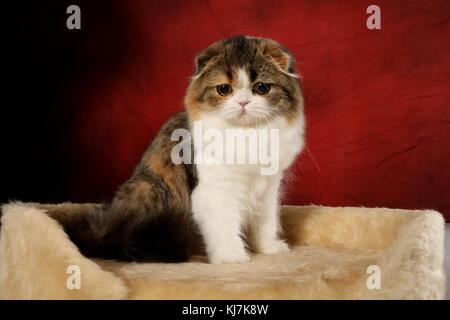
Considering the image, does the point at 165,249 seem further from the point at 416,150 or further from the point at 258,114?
the point at 416,150

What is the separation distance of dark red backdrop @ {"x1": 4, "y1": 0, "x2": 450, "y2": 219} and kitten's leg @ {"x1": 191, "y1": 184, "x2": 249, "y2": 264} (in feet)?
3.19

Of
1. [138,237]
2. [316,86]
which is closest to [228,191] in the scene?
[138,237]

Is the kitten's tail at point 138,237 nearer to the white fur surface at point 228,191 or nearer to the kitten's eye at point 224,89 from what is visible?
the white fur surface at point 228,191

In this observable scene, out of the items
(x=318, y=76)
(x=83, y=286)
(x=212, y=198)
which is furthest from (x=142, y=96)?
(x=83, y=286)

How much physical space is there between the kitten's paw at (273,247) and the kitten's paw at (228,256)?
227 millimetres

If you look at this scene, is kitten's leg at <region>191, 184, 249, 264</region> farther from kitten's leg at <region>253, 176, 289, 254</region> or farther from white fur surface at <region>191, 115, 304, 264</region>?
kitten's leg at <region>253, 176, 289, 254</region>

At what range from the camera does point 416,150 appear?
2.92 m

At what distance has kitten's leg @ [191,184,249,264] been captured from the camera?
1.89 meters

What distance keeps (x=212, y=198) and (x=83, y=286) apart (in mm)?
580

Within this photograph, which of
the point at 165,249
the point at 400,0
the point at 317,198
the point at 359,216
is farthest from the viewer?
the point at 317,198

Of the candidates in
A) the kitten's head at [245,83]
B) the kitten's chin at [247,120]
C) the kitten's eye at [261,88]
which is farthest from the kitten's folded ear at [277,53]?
the kitten's chin at [247,120]

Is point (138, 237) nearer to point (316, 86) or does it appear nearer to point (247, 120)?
point (247, 120)

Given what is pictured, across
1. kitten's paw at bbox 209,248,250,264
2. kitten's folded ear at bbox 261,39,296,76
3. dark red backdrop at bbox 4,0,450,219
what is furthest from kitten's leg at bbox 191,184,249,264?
dark red backdrop at bbox 4,0,450,219
